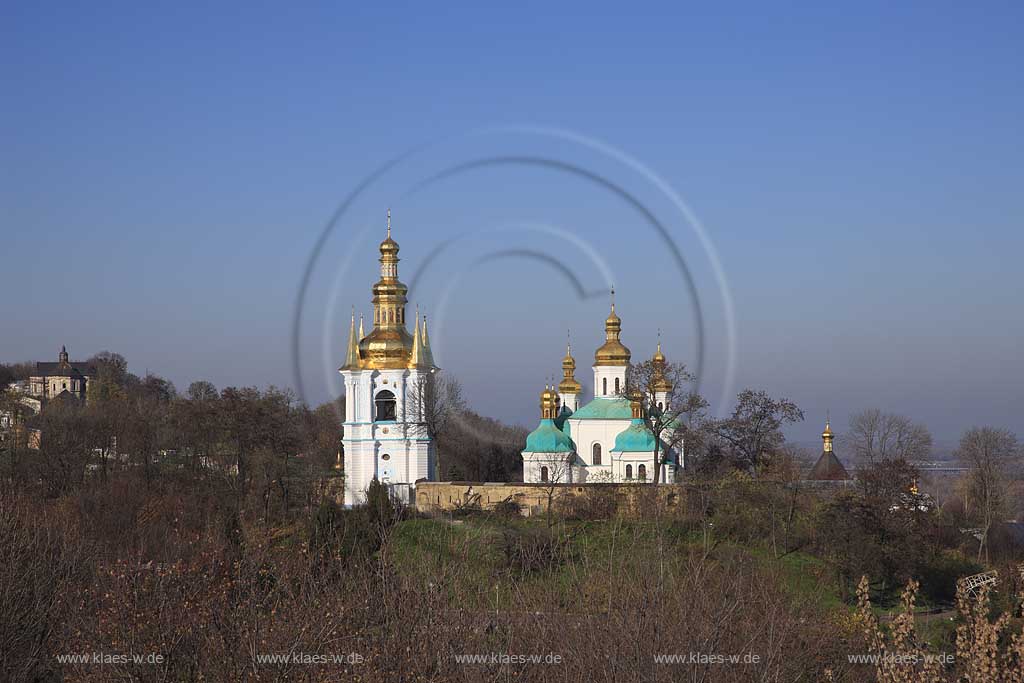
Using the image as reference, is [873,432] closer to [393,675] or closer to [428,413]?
[428,413]

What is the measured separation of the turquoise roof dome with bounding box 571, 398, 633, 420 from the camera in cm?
4797

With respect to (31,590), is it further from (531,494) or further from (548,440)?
(548,440)

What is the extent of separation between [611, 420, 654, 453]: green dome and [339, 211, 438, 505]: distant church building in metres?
6.37

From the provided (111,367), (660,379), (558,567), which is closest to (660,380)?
(660,379)

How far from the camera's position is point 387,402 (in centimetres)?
4553

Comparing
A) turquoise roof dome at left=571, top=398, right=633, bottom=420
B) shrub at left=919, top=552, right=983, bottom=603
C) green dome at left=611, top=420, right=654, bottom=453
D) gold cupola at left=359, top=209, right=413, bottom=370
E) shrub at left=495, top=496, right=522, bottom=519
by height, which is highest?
gold cupola at left=359, top=209, right=413, bottom=370

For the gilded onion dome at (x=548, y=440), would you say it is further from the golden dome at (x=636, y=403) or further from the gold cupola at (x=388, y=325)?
the gold cupola at (x=388, y=325)

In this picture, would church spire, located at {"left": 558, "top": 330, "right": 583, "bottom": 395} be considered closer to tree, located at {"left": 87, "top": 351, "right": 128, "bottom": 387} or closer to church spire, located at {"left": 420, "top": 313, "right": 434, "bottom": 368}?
church spire, located at {"left": 420, "top": 313, "right": 434, "bottom": 368}

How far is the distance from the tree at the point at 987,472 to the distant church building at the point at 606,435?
9.95m

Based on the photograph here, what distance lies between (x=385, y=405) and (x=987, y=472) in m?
21.1

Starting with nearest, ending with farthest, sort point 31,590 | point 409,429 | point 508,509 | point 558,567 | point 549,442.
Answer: point 558,567, point 31,590, point 508,509, point 409,429, point 549,442

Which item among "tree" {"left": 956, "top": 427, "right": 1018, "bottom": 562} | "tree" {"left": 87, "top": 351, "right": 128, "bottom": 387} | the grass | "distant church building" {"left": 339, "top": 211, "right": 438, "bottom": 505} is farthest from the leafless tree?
"tree" {"left": 87, "top": 351, "right": 128, "bottom": 387}

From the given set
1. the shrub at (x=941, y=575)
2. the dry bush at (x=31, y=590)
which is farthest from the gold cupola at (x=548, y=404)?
the dry bush at (x=31, y=590)

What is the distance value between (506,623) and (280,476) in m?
29.4
